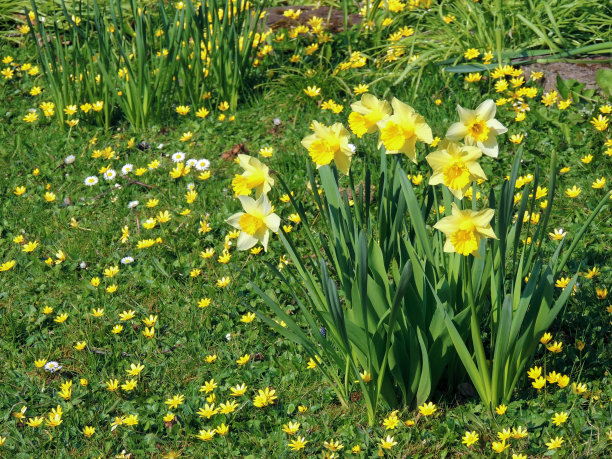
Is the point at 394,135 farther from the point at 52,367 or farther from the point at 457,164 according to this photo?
the point at 52,367

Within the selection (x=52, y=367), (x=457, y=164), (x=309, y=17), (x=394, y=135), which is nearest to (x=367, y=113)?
(x=394, y=135)

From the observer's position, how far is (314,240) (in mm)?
2928

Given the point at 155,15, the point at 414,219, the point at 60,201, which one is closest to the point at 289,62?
the point at 155,15

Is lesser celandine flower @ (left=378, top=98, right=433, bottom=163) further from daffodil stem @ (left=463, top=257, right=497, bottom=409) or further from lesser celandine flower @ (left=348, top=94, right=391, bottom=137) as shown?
daffodil stem @ (left=463, top=257, right=497, bottom=409)

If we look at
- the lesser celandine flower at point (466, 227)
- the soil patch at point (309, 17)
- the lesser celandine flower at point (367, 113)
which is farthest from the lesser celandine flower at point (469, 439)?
the soil patch at point (309, 17)

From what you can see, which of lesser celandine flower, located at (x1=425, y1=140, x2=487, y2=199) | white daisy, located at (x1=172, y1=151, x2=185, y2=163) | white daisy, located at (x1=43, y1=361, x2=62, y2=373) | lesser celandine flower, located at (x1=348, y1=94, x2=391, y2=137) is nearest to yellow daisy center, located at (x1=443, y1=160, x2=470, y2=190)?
lesser celandine flower, located at (x1=425, y1=140, x2=487, y2=199)

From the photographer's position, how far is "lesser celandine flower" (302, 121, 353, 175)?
6.72ft

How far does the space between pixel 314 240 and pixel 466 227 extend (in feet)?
3.56

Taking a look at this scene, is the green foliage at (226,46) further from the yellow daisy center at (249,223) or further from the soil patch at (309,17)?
the yellow daisy center at (249,223)

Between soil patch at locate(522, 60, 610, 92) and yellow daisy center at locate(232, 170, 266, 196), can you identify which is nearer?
yellow daisy center at locate(232, 170, 266, 196)

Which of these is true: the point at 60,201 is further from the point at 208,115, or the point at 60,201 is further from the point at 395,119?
the point at 395,119

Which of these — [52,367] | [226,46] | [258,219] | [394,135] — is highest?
[394,135]

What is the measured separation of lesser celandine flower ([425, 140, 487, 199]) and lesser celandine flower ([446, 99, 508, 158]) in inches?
1.8

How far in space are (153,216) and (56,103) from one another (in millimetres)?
1217
